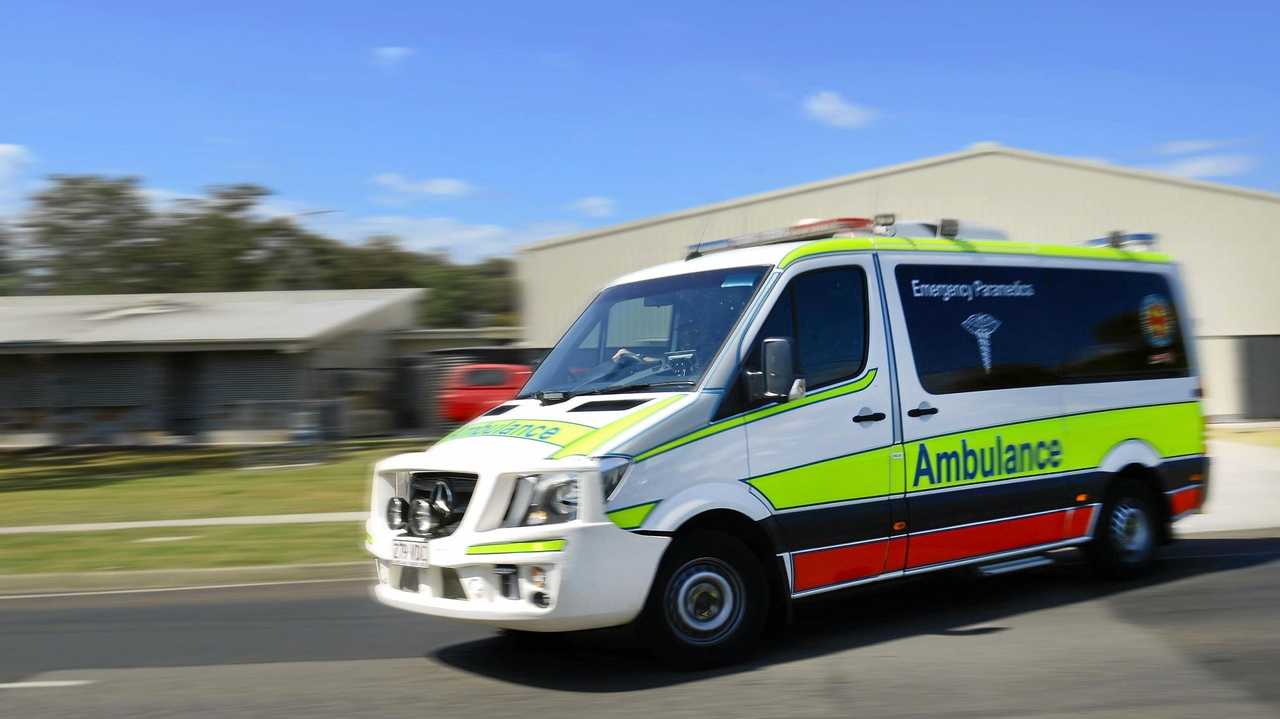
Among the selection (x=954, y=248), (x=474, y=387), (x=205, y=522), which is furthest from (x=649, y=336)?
(x=474, y=387)

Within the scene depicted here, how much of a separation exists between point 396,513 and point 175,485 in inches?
521

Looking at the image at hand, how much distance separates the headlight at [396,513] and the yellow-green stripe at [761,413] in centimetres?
142

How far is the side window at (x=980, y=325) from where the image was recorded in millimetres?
7137

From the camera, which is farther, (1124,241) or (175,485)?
(175,485)

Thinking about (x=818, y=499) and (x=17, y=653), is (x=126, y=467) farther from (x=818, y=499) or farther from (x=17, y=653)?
(x=818, y=499)

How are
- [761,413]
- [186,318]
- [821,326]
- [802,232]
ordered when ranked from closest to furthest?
[761,413], [821,326], [802,232], [186,318]

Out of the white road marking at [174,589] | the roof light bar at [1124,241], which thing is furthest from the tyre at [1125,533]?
the white road marking at [174,589]

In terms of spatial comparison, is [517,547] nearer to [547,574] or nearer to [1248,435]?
[547,574]

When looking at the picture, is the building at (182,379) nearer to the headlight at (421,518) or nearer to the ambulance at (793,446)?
the ambulance at (793,446)

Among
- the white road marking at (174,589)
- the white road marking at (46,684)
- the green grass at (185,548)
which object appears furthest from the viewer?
the green grass at (185,548)

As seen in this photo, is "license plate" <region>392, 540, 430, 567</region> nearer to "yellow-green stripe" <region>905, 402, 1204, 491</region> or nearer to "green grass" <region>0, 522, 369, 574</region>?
"yellow-green stripe" <region>905, 402, 1204, 491</region>

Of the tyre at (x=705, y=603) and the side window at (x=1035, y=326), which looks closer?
the tyre at (x=705, y=603)

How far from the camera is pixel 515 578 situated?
18.7 ft

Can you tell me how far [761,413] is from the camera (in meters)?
6.27
